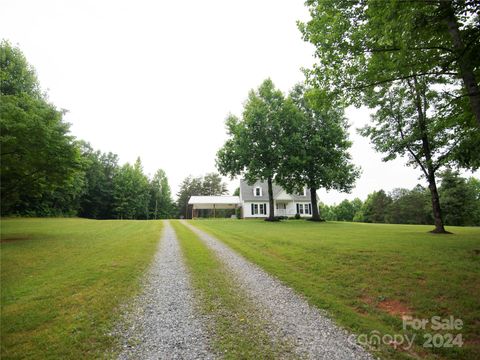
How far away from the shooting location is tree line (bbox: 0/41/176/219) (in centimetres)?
1202

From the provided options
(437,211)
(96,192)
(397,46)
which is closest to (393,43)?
→ (397,46)

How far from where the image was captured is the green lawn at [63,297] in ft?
12.4

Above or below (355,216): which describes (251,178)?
above

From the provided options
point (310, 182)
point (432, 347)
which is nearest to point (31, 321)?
point (432, 347)

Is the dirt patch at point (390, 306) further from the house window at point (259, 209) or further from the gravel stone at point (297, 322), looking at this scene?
the house window at point (259, 209)

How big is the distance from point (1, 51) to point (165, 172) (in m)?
48.3

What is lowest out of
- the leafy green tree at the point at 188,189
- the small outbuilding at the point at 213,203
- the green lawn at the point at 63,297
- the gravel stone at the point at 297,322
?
the gravel stone at the point at 297,322

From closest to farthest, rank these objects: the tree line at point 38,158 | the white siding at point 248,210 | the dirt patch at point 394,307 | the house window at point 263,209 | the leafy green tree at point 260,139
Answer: the dirt patch at point 394,307 < the tree line at point 38,158 < the leafy green tree at point 260,139 < the white siding at point 248,210 < the house window at point 263,209

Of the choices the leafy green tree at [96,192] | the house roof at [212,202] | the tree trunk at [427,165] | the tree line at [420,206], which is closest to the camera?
the tree trunk at [427,165]

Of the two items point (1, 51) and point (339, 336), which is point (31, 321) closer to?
point (339, 336)

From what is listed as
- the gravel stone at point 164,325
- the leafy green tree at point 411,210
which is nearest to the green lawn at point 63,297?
the gravel stone at point 164,325

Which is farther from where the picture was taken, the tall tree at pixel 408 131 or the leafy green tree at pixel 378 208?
the leafy green tree at pixel 378 208

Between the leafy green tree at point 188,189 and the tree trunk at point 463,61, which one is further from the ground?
the leafy green tree at point 188,189

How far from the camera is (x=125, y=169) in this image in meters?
55.7
